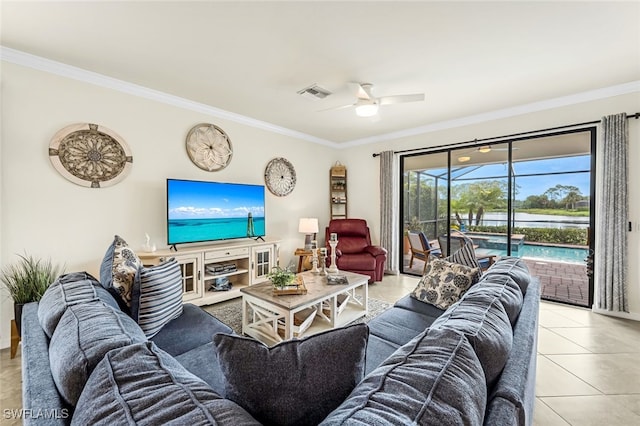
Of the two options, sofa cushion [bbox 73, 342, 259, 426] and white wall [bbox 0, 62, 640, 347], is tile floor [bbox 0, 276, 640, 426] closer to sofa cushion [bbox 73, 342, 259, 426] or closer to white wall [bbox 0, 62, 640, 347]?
white wall [bbox 0, 62, 640, 347]

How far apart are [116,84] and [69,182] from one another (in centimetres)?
110

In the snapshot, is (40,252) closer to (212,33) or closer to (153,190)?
(153,190)

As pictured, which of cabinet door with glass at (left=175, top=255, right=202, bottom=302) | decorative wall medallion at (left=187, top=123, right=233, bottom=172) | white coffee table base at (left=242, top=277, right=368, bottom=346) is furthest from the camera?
decorative wall medallion at (left=187, top=123, right=233, bottom=172)

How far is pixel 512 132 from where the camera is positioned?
364cm

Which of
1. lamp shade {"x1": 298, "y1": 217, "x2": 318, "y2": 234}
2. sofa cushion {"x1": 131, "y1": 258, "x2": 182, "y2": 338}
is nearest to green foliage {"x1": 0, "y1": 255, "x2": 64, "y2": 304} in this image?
sofa cushion {"x1": 131, "y1": 258, "x2": 182, "y2": 338}

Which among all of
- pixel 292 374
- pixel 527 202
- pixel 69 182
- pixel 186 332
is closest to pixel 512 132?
pixel 527 202

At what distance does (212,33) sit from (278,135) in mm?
2426

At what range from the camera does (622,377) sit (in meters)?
1.96

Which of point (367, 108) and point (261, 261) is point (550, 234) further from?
point (261, 261)

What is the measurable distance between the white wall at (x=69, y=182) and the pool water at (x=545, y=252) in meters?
4.27

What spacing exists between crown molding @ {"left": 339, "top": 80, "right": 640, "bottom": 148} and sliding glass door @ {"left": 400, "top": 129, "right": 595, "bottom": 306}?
1.18 feet

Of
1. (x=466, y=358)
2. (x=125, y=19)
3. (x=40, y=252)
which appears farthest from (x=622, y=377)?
(x=40, y=252)

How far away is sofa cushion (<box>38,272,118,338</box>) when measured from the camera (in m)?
1.06

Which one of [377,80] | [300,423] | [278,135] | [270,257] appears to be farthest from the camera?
[278,135]
